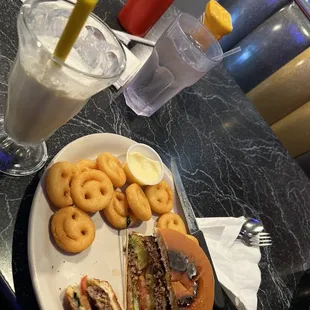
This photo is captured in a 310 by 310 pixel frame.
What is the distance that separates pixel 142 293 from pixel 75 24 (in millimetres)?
599

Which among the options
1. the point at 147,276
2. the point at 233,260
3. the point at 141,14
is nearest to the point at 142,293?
the point at 147,276

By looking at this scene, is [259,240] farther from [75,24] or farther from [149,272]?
[75,24]

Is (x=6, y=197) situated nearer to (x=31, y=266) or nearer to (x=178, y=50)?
(x=31, y=266)

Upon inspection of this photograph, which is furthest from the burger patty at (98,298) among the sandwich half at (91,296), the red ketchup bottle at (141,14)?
the red ketchup bottle at (141,14)

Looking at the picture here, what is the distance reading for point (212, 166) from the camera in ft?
4.27

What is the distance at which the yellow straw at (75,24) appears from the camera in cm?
52

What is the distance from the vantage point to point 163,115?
1.26 m

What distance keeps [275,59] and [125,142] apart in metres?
1.46

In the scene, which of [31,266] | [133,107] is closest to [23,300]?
[31,266]

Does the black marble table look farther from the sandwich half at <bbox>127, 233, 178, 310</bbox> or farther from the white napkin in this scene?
the sandwich half at <bbox>127, 233, 178, 310</bbox>

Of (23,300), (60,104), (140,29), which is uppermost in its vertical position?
(60,104)

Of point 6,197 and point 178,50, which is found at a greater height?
point 178,50

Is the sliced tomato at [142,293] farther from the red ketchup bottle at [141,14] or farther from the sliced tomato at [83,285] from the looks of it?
the red ketchup bottle at [141,14]

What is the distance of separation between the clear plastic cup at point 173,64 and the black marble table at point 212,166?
0.17ft
